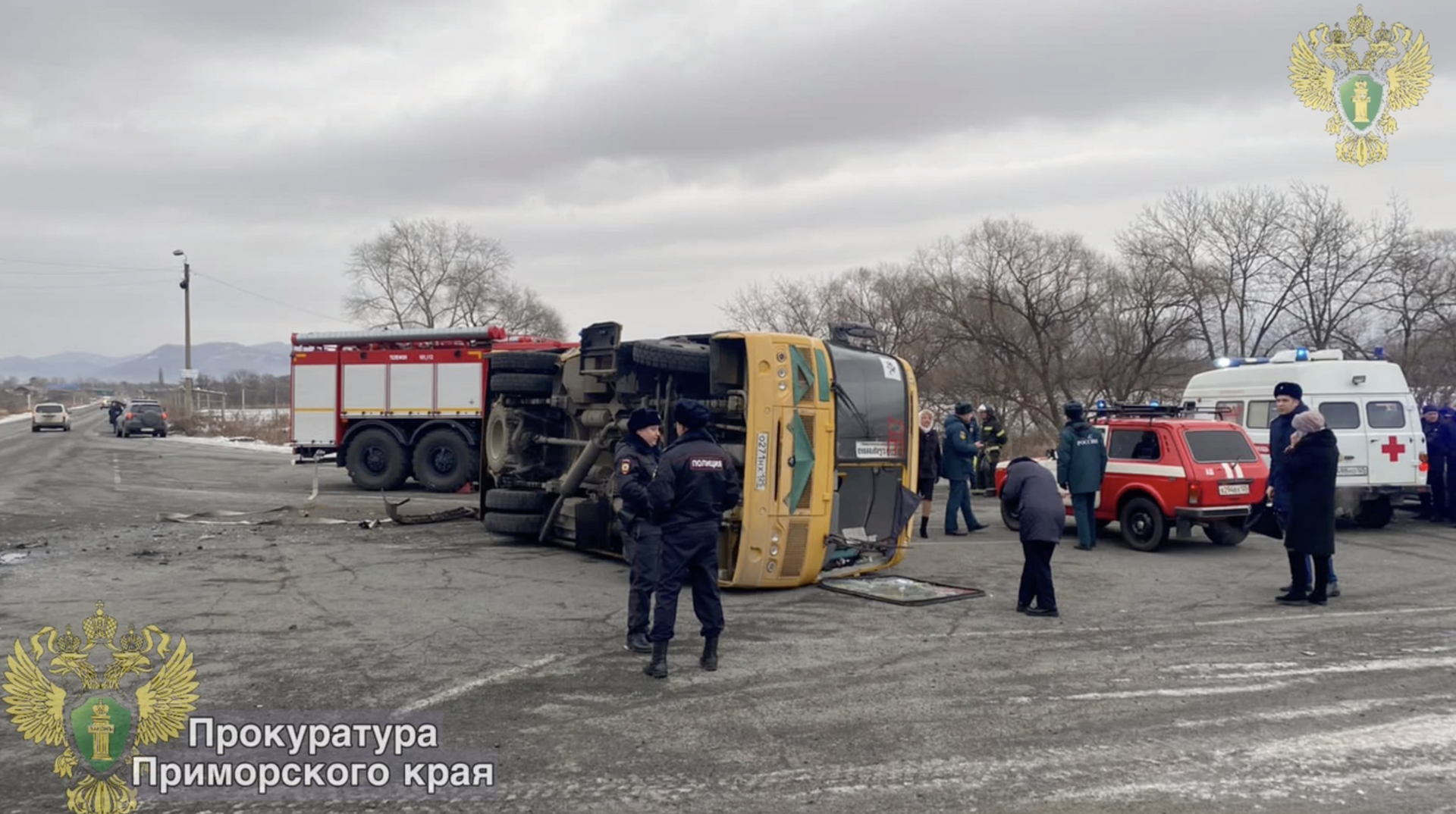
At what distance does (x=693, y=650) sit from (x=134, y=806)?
3592mm

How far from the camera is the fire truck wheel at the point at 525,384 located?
11.9 meters

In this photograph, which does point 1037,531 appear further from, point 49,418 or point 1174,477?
point 49,418

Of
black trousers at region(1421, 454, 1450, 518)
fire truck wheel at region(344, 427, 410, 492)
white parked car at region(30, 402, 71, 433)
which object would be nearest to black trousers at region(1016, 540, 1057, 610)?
black trousers at region(1421, 454, 1450, 518)

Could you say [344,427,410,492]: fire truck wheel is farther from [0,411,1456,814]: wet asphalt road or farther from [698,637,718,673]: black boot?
[698,637,718,673]: black boot

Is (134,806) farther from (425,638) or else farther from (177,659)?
(425,638)

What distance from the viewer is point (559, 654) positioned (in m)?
6.98

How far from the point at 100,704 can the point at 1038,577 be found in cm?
666

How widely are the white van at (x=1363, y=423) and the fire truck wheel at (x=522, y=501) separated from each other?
882cm

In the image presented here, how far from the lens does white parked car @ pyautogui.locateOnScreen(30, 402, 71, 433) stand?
4912cm

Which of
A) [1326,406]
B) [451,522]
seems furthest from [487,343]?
[1326,406]

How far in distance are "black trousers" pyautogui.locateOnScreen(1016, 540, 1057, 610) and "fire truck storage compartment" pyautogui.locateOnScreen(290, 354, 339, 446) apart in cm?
1511

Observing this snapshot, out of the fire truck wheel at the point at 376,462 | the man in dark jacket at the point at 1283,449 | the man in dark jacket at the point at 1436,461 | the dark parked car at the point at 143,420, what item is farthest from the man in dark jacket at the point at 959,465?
the dark parked car at the point at 143,420

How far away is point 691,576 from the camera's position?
6586 mm

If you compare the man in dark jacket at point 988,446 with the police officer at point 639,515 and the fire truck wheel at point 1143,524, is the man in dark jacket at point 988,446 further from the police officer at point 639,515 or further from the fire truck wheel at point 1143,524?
the police officer at point 639,515
